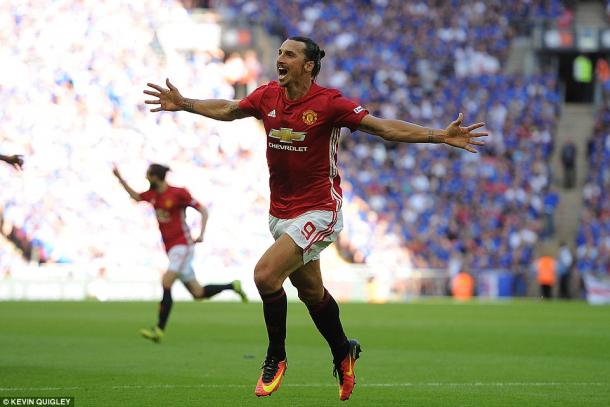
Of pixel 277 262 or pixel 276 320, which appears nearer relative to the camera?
pixel 277 262

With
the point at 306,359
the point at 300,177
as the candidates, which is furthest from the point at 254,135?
the point at 300,177

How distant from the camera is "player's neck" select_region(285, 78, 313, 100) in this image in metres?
9.02

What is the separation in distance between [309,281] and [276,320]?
1.30ft

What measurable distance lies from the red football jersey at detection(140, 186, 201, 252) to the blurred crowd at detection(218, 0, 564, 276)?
16.8 metres

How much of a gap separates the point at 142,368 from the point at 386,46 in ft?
90.9

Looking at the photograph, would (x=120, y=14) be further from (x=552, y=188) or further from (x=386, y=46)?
(x=552, y=188)

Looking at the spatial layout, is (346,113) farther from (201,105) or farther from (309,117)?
(201,105)

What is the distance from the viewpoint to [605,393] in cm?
972

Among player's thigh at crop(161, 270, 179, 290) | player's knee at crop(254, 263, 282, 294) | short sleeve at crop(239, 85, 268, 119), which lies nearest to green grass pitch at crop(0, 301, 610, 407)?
player's thigh at crop(161, 270, 179, 290)

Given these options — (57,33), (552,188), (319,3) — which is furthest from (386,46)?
(57,33)

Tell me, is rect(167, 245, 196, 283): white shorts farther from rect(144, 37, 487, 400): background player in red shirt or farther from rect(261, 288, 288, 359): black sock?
Answer: rect(261, 288, 288, 359): black sock

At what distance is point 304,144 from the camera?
29.2 ft

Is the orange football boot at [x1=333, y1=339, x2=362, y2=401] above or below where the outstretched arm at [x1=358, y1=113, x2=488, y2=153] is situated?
below

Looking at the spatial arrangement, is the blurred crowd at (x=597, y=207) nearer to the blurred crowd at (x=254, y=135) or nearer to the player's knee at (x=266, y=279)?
the blurred crowd at (x=254, y=135)
